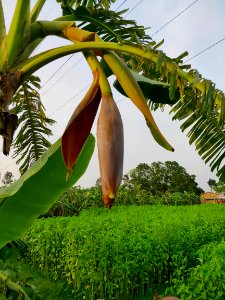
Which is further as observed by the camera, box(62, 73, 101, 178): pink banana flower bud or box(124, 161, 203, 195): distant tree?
box(124, 161, 203, 195): distant tree

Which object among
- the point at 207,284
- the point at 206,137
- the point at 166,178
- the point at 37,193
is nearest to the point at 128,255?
the point at 207,284

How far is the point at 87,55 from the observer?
2.77ft

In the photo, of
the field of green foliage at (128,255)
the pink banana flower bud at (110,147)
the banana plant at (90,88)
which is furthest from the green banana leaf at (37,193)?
the field of green foliage at (128,255)

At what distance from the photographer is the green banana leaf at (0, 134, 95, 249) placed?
1369mm

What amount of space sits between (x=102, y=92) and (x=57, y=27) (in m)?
0.36

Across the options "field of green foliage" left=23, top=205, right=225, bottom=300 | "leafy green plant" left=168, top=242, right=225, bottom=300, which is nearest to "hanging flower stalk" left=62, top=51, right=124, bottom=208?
"leafy green plant" left=168, top=242, right=225, bottom=300

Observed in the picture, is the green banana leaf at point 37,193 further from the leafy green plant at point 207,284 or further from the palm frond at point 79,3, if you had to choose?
the leafy green plant at point 207,284

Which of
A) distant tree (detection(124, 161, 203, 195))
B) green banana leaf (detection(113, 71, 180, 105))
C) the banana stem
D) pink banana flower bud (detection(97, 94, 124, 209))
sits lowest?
pink banana flower bud (detection(97, 94, 124, 209))

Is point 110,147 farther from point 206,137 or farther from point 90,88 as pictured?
point 206,137

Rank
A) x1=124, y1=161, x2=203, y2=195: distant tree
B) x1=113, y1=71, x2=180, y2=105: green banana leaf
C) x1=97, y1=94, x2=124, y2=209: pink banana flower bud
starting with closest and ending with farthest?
x1=97, y1=94, x2=124, y2=209: pink banana flower bud
x1=113, y1=71, x2=180, y2=105: green banana leaf
x1=124, y1=161, x2=203, y2=195: distant tree

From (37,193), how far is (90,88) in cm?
77

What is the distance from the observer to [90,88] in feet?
2.40

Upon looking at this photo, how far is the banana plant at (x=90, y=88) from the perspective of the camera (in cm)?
69

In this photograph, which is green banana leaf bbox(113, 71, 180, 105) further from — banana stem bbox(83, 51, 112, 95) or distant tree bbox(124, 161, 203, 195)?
distant tree bbox(124, 161, 203, 195)
